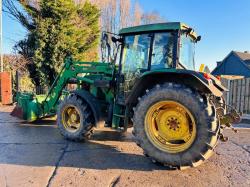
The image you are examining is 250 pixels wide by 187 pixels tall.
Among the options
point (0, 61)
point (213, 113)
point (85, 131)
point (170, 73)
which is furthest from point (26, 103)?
point (0, 61)

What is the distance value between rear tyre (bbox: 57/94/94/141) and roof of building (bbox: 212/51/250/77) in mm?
26702

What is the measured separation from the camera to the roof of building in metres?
30.1

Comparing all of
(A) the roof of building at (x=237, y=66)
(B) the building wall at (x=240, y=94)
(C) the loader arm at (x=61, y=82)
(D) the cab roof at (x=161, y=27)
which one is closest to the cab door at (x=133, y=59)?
(D) the cab roof at (x=161, y=27)

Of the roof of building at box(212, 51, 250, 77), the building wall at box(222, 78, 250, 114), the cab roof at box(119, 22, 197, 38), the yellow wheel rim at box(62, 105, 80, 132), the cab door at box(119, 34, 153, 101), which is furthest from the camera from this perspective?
the roof of building at box(212, 51, 250, 77)

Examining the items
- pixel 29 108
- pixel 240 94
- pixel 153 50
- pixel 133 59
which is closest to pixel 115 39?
pixel 133 59

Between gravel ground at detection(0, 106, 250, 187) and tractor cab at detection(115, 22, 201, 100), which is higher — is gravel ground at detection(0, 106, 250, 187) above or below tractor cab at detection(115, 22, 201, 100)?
below

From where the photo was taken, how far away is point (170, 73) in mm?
4605

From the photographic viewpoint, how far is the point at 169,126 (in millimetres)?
4617

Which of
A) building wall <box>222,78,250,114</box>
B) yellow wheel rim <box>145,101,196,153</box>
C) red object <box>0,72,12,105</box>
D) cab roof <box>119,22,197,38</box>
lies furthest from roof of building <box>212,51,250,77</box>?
A: yellow wheel rim <box>145,101,196,153</box>

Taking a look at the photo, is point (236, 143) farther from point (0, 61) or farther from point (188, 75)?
point (0, 61)

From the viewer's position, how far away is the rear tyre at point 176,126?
13.5 feet

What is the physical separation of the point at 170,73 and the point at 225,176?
1.75m

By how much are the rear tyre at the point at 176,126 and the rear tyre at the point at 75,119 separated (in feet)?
5.34

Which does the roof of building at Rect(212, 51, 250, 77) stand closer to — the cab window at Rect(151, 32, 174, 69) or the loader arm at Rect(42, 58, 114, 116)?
the loader arm at Rect(42, 58, 114, 116)
